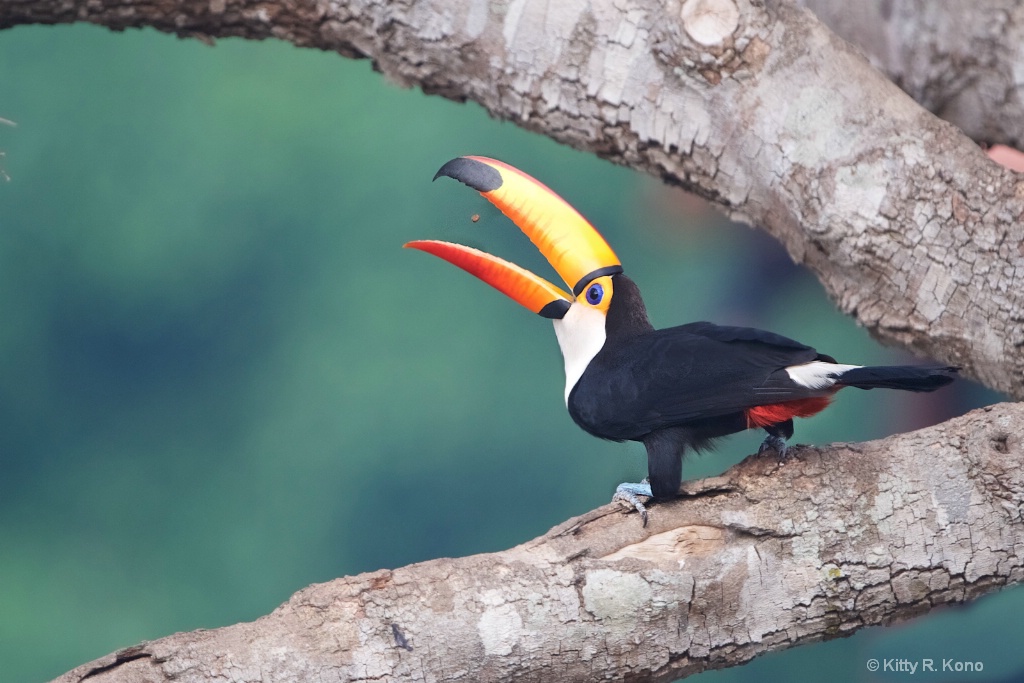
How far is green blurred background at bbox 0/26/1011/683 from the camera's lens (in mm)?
2795

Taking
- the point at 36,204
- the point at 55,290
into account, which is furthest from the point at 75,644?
the point at 36,204

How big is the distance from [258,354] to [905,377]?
1.93 metres

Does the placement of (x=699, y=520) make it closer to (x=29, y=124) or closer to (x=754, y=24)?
(x=754, y=24)

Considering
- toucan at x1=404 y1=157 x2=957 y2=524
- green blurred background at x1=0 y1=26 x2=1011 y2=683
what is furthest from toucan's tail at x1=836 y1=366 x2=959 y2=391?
green blurred background at x1=0 y1=26 x2=1011 y2=683

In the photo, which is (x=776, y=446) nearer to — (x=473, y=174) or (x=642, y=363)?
(x=642, y=363)

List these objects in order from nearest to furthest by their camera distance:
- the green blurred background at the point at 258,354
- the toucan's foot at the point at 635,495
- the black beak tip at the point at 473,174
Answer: the toucan's foot at the point at 635,495
the black beak tip at the point at 473,174
the green blurred background at the point at 258,354

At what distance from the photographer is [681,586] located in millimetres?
1521

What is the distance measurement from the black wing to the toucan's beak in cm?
14

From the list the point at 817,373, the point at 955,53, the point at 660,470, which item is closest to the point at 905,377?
the point at 817,373

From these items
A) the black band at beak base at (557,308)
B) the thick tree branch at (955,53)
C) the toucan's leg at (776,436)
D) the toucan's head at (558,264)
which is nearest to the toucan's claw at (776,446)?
the toucan's leg at (776,436)

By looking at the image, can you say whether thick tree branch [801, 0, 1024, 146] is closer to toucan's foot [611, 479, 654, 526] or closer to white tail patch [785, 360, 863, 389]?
white tail patch [785, 360, 863, 389]

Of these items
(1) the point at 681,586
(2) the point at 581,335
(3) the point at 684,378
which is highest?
(2) the point at 581,335

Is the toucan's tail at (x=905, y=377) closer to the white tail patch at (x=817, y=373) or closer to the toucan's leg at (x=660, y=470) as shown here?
the white tail patch at (x=817, y=373)

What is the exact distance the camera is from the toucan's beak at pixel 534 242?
1773mm
